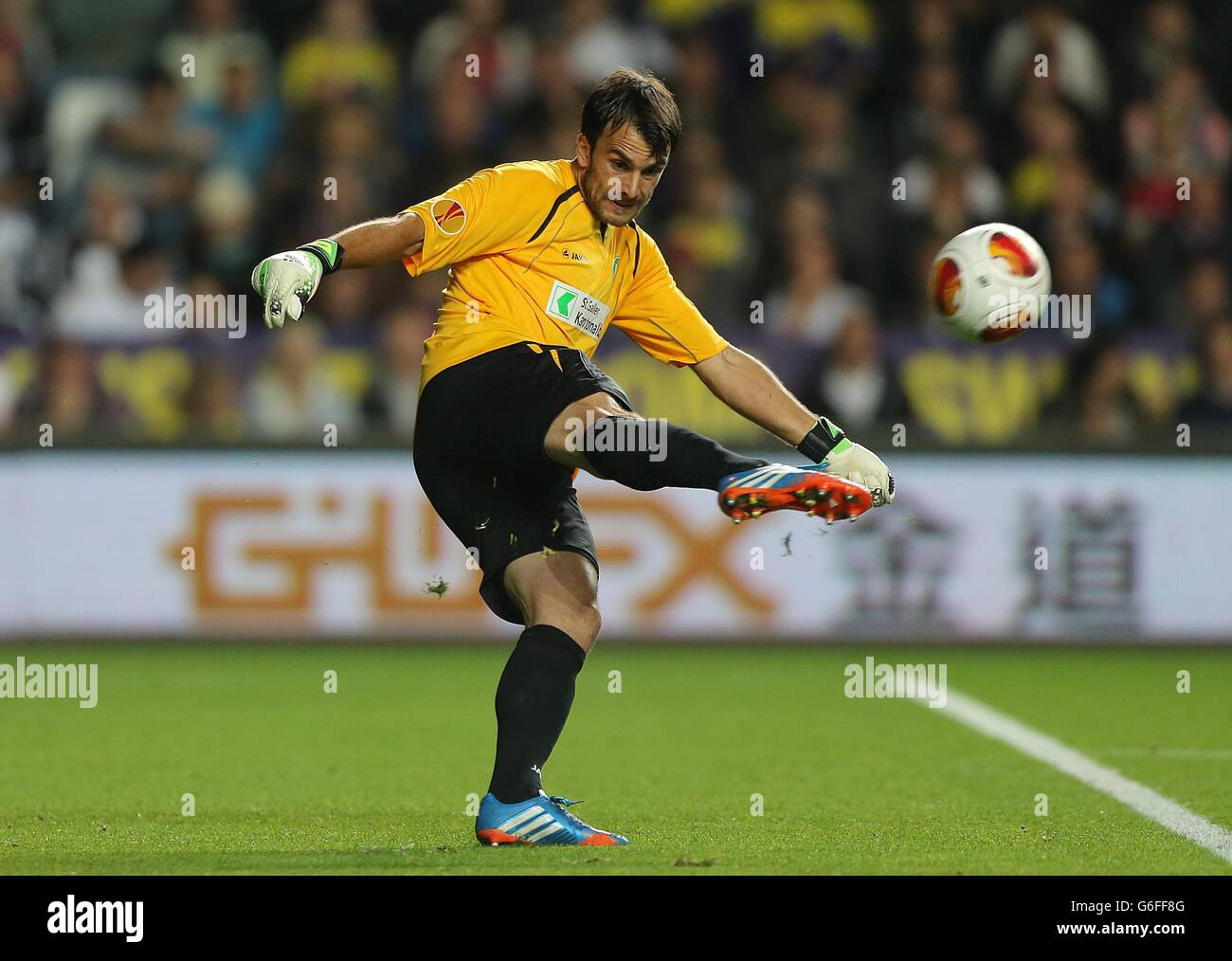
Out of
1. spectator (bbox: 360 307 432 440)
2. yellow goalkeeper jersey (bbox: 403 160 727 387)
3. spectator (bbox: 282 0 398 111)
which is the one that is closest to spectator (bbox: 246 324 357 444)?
spectator (bbox: 360 307 432 440)

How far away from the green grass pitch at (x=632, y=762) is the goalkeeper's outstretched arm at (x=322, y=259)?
57.2 inches

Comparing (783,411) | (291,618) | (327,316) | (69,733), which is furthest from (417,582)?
(783,411)

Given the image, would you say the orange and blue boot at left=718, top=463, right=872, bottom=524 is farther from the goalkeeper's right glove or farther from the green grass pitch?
the goalkeeper's right glove

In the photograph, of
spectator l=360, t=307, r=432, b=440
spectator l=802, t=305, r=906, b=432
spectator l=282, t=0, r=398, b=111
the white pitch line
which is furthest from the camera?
spectator l=282, t=0, r=398, b=111

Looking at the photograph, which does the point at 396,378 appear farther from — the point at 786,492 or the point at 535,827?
the point at 786,492

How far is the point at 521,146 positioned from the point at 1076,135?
158 inches

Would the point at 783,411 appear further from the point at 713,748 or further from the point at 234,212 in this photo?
the point at 234,212

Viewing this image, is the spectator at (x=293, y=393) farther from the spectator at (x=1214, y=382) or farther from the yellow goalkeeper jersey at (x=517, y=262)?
the yellow goalkeeper jersey at (x=517, y=262)

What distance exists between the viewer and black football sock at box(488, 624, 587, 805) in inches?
219

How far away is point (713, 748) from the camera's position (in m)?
7.91

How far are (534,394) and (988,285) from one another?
5.05 feet
